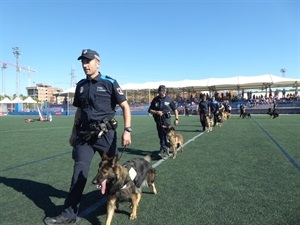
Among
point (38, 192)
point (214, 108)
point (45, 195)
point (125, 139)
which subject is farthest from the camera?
point (214, 108)

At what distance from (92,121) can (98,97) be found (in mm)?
333

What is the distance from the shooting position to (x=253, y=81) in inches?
1487

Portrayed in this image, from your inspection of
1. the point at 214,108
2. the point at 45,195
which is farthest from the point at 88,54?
the point at 214,108

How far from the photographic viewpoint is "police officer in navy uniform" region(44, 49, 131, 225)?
12.8ft

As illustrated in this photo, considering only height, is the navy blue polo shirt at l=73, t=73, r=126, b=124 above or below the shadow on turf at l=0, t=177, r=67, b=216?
above

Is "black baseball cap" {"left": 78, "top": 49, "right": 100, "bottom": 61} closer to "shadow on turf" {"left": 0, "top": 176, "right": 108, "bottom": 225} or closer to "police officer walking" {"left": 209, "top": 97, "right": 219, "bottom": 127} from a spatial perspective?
"shadow on turf" {"left": 0, "top": 176, "right": 108, "bottom": 225}

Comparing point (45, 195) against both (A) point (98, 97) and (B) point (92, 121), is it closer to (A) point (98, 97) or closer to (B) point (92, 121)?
(B) point (92, 121)

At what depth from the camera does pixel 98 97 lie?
4.00 metres

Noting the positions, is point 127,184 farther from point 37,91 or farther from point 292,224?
point 37,91

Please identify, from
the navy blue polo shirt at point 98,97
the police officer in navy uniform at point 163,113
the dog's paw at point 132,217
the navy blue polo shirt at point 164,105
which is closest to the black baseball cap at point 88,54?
the navy blue polo shirt at point 98,97

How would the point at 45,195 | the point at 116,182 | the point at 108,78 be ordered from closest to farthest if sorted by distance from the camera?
the point at 116,182 → the point at 108,78 → the point at 45,195

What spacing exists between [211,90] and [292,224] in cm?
4199

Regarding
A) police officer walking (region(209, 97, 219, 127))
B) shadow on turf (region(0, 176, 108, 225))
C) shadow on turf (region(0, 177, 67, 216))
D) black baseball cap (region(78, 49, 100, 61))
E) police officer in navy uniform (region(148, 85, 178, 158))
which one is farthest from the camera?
police officer walking (region(209, 97, 219, 127))

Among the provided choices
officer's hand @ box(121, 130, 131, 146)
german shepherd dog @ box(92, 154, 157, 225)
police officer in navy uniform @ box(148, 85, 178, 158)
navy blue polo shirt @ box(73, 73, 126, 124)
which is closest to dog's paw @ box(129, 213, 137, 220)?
german shepherd dog @ box(92, 154, 157, 225)
